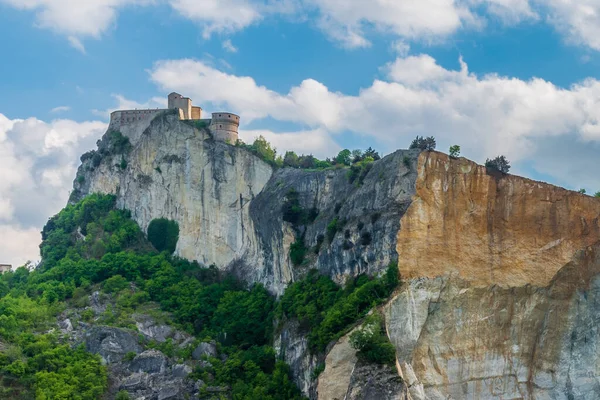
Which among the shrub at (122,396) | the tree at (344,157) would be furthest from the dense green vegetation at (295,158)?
the shrub at (122,396)

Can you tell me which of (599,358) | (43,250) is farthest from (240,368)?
(43,250)

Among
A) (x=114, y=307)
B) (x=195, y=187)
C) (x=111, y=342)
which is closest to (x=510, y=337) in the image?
(x=111, y=342)

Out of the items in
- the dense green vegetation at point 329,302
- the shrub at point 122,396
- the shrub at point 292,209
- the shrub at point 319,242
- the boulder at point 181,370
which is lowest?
the shrub at point 122,396

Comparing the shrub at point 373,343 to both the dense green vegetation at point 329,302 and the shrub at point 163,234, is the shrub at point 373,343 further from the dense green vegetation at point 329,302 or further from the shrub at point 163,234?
the shrub at point 163,234

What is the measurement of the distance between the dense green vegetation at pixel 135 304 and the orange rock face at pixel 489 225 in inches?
119

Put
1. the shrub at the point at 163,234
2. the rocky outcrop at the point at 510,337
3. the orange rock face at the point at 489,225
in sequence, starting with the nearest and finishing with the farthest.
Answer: the rocky outcrop at the point at 510,337, the orange rock face at the point at 489,225, the shrub at the point at 163,234

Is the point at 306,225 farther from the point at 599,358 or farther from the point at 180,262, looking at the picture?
the point at 599,358

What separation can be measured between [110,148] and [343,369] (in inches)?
1389

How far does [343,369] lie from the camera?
47.0m

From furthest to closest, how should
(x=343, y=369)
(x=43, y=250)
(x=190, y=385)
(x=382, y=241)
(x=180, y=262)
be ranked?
(x=43, y=250), (x=180, y=262), (x=190, y=385), (x=382, y=241), (x=343, y=369)

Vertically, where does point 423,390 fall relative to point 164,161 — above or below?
below

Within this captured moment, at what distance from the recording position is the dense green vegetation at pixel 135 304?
2056 inches

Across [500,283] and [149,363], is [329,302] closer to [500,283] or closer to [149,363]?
[500,283]

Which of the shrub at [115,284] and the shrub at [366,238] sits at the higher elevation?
the shrub at [366,238]
